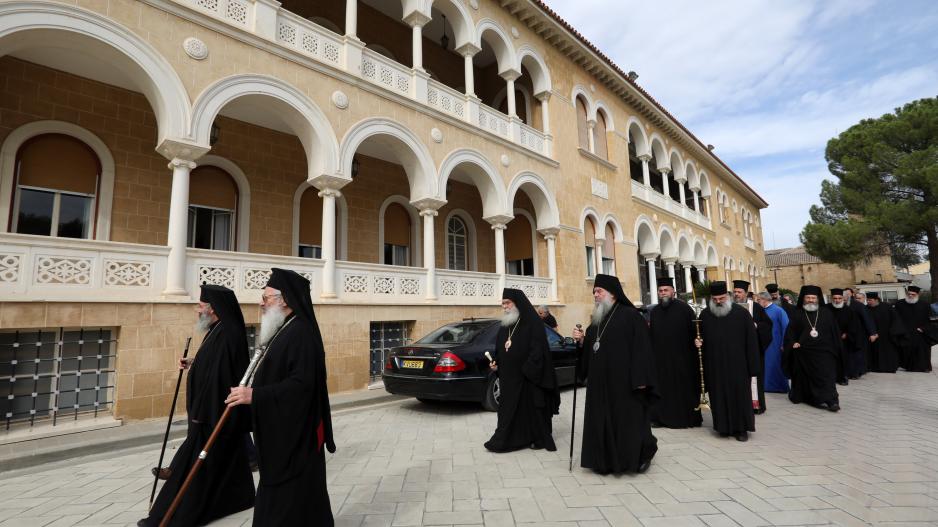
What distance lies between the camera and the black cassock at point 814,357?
281 inches

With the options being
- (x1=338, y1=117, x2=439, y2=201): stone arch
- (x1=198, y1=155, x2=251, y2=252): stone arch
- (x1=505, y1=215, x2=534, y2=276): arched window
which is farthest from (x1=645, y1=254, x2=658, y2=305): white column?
(x1=198, y1=155, x2=251, y2=252): stone arch

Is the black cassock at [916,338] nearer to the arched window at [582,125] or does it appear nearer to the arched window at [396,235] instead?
the arched window at [582,125]

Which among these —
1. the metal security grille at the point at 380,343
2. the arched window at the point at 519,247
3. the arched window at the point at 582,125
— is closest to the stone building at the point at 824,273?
the arched window at the point at 582,125

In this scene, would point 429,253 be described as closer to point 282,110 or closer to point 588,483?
point 282,110

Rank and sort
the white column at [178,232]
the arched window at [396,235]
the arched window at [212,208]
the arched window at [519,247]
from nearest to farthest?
the white column at [178,232]
the arched window at [212,208]
the arched window at [396,235]
the arched window at [519,247]

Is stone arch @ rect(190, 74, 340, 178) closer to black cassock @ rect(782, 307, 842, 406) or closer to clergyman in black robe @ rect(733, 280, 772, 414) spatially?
clergyman in black robe @ rect(733, 280, 772, 414)

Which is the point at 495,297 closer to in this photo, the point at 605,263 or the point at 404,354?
the point at 404,354

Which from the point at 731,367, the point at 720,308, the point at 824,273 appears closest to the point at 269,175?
the point at 720,308

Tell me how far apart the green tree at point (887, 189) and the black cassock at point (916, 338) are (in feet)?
56.3

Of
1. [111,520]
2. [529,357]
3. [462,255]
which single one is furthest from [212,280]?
[462,255]

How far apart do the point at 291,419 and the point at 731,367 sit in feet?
17.5

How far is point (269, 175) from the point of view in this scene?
437 inches

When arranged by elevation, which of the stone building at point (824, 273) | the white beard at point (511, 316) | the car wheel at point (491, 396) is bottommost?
the car wheel at point (491, 396)

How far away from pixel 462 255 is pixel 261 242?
709 cm
